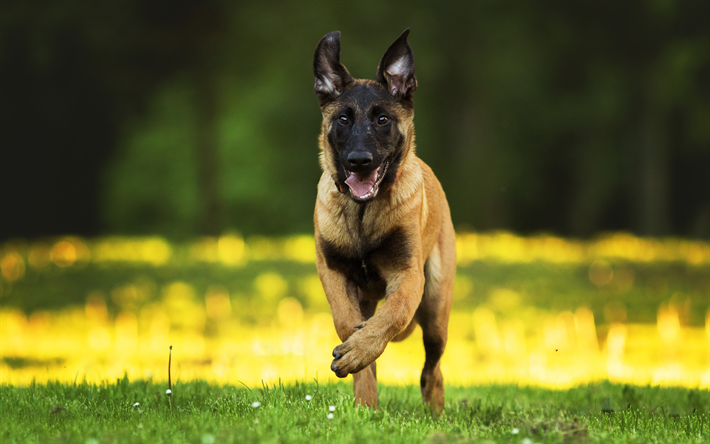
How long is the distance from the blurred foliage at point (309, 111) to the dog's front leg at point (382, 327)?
471 inches

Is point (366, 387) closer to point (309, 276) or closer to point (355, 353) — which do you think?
point (355, 353)

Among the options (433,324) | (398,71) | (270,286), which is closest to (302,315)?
(270,286)

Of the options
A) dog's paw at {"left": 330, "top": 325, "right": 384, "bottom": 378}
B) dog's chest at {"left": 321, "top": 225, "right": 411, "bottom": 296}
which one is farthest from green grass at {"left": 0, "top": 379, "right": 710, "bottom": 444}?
dog's chest at {"left": 321, "top": 225, "right": 411, "bottom": 296}

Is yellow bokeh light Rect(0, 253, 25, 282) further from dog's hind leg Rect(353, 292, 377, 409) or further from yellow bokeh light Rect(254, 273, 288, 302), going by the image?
dog's hind leg Rect(353, 292, 377, 409)

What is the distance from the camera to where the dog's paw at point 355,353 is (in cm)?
428

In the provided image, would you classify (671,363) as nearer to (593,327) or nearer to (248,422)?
(593,327)

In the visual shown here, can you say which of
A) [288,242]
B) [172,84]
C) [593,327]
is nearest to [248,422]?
[593,327]

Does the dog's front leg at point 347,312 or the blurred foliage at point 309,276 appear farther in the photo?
the blurred foliage at point 309,276

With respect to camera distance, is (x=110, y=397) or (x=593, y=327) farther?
(x=593, y=327)

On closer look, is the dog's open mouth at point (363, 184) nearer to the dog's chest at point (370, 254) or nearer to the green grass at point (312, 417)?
the dog's chest at point (370, 254)

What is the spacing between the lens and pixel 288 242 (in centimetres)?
1636

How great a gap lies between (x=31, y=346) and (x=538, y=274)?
828cm

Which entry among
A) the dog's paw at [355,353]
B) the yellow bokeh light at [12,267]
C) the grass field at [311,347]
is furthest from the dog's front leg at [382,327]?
the yellow bokeh light at [12,267]

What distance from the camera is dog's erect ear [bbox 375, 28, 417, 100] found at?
5.05 meters
